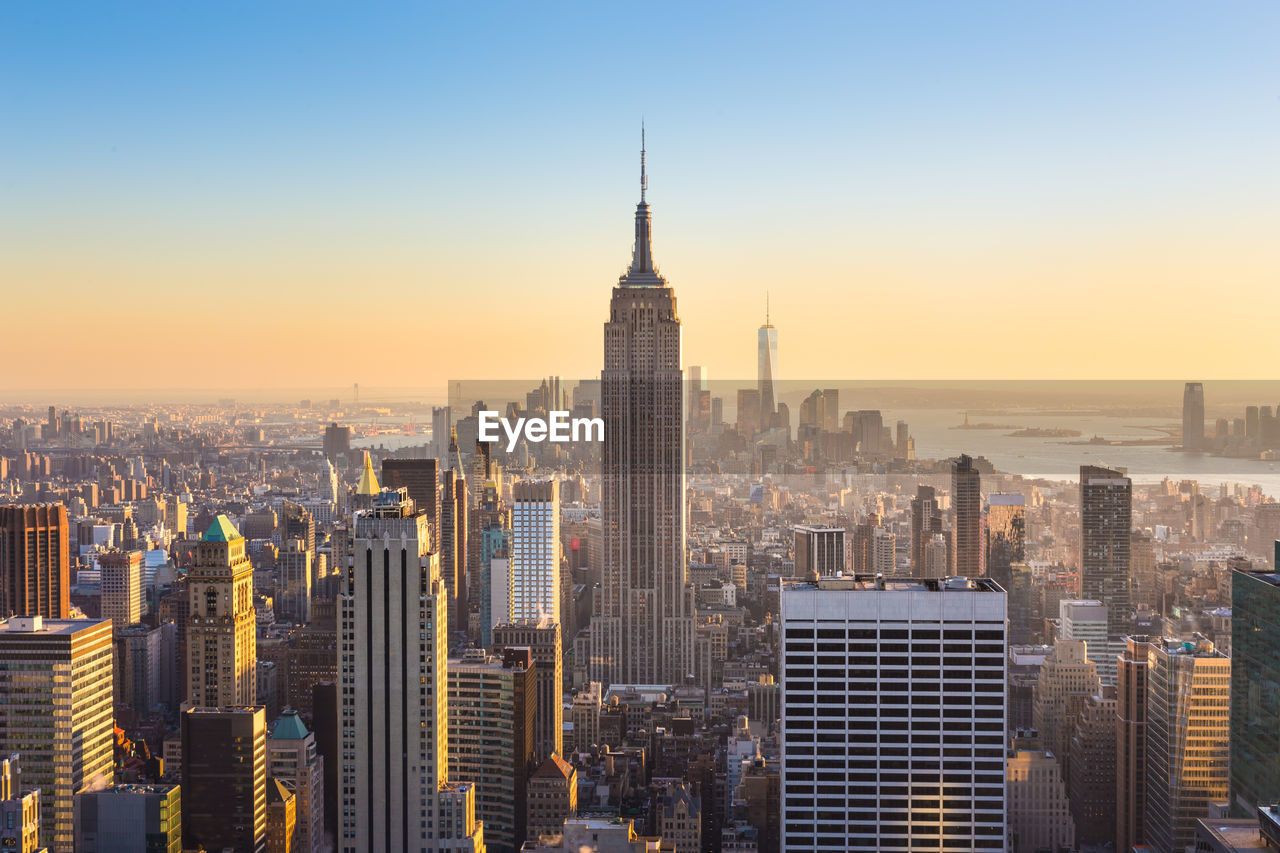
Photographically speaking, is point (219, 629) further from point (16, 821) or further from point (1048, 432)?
point (1048, 432)

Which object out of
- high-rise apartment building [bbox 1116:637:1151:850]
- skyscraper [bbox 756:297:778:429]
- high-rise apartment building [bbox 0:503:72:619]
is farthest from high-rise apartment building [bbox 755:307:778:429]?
high-rise apartment building [bbox 0:503:72:619]

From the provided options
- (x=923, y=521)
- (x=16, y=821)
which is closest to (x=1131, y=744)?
(x=923, y=521)

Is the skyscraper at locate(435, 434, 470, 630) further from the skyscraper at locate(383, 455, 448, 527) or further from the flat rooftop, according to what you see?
the flat rooftop

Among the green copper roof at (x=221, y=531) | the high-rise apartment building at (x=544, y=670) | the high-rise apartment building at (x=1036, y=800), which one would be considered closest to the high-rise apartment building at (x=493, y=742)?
the high-rise apartment building at (x=544, y=670)

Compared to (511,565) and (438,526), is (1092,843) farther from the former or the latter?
(511,565)

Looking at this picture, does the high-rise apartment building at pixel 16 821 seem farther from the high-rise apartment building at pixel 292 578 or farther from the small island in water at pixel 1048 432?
the small island in water at pixel 1048 432

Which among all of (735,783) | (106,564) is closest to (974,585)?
(735,783)
